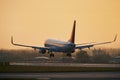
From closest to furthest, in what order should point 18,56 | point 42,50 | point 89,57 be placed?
point 42,50, point 89,57, point 18,56

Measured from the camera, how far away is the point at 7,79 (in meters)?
52.5

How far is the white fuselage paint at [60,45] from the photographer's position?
4195 inches

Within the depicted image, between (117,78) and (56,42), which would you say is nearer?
(117,78)

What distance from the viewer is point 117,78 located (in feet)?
171

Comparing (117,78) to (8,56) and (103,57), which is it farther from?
Result: (8,56)

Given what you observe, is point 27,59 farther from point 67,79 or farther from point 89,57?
point 67,79

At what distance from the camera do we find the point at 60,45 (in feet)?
373

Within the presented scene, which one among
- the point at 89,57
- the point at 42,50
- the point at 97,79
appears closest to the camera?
the point at 97,79

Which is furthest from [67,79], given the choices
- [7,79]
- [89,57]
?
[89,57]

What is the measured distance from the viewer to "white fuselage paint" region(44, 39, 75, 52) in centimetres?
10656

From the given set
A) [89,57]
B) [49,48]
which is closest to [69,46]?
[49,48]

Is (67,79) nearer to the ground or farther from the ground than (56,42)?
nearer to the ground

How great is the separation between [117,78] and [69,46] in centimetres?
5475

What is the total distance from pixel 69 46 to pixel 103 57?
39723 millimetres
